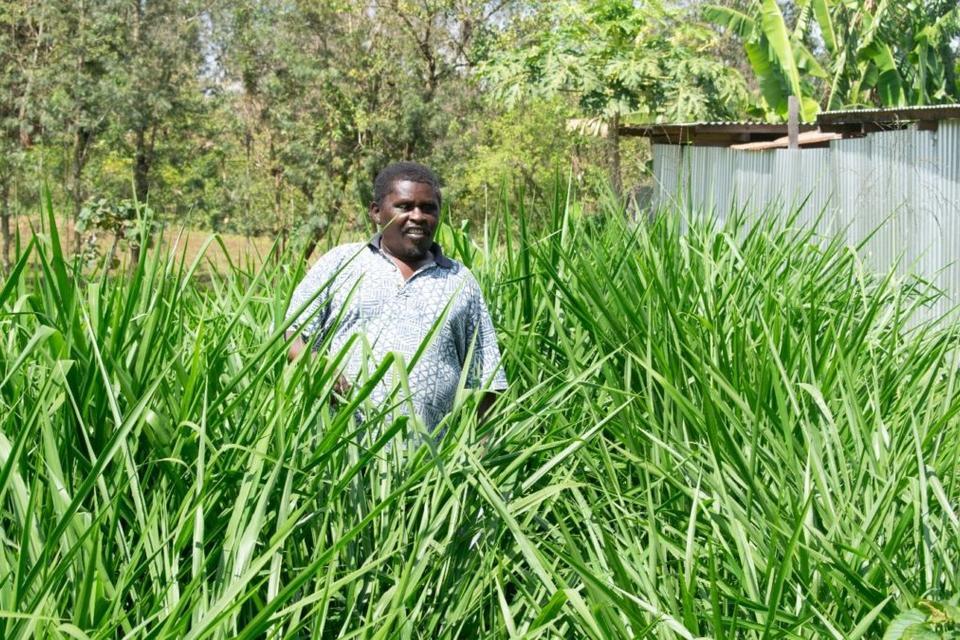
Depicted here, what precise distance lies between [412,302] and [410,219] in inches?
7.9

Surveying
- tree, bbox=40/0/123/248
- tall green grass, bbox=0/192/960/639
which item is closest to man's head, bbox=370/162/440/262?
tall green grass, bbox=0/192/960/639

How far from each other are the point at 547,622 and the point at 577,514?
74 centimetres

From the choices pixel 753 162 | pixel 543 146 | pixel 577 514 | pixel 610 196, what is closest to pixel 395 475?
pixel 577 514

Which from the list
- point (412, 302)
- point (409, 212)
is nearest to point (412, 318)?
point (412, 302)

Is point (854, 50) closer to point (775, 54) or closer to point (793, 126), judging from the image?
point (775, 54)

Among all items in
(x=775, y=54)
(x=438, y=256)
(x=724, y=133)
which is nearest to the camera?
(x=438, y=256)

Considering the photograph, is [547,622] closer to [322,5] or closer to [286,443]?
[286,443]

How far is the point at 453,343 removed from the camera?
2863 millimetres

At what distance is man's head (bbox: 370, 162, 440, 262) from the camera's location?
286 centimetres

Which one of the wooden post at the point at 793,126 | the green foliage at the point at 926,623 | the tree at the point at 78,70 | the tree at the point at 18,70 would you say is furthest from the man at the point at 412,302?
the tree at the point at 18,70

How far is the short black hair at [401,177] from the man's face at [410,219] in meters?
0.01

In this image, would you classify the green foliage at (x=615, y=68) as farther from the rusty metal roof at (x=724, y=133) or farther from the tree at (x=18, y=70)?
the tree at (x=18, y=70)

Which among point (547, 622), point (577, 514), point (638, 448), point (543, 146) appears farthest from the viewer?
point (543, 146)

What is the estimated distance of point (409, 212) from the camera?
288cm
